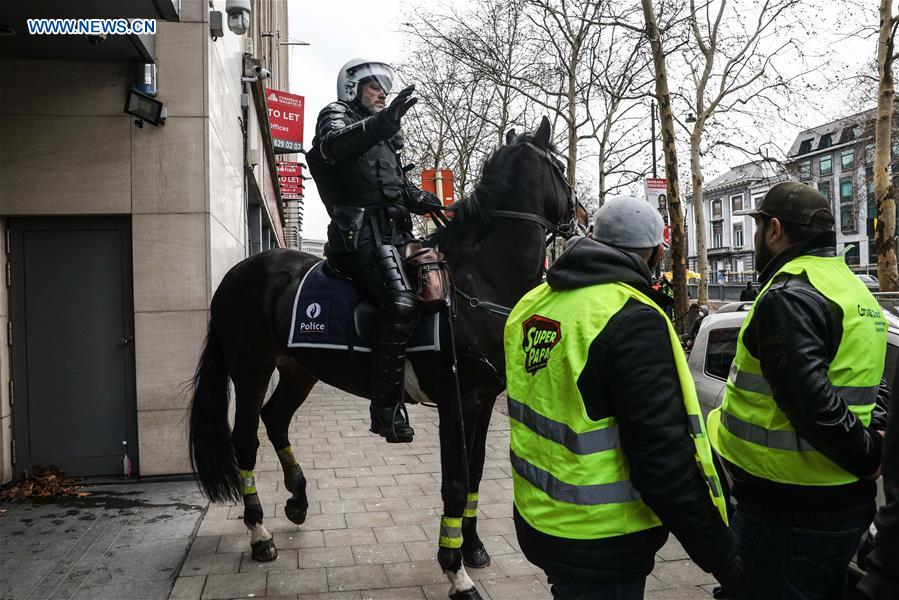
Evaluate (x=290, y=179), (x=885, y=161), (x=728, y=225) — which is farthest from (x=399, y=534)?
(x=728, y=225)

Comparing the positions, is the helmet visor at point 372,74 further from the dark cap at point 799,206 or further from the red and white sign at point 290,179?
the red and white sign at point 290,179

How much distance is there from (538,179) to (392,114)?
3.31 feet

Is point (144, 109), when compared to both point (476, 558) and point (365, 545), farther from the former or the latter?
point (476, 558)

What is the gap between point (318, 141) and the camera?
4586mm

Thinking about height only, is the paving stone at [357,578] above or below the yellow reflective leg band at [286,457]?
below

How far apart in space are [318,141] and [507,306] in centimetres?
155

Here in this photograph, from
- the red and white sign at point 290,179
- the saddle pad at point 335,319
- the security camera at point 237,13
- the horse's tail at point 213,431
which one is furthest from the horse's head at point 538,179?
the red and white sign at point 290,179

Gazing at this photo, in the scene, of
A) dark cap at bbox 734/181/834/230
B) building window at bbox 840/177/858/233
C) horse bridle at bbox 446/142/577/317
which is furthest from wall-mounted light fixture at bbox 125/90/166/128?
building window at bbox 840/177/858/233

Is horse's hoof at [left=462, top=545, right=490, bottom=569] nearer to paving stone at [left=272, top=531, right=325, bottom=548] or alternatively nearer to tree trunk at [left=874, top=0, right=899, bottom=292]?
paving stone at [left=272, top=531, right=325, bottom=548]

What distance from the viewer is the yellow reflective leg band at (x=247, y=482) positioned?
5215mm

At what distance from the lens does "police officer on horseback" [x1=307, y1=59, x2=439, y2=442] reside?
172 inches

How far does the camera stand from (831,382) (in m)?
2.59

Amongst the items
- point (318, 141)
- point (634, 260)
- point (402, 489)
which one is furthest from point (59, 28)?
point (634, 260)

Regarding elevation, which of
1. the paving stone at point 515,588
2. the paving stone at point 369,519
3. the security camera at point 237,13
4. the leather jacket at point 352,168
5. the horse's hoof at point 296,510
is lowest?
the paving stone at point 515,588
